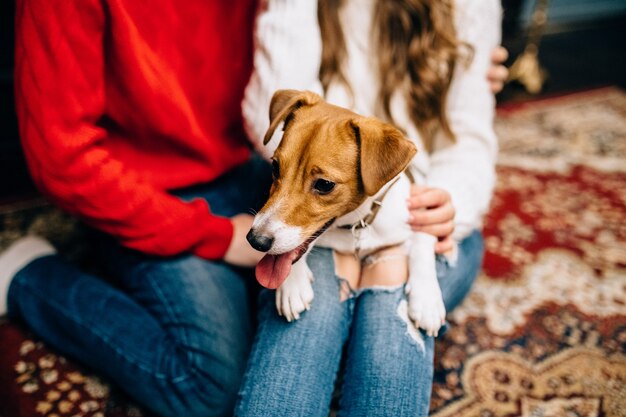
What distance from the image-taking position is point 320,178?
0.98m

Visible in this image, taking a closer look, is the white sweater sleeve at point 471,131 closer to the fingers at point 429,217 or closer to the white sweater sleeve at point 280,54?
the fingers at point 429,217

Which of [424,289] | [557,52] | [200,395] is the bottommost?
[557,52]

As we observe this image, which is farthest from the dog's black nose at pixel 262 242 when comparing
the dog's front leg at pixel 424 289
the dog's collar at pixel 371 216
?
the dog's front leg at pixel 424 289

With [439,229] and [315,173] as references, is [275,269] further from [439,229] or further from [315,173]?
[439,229]

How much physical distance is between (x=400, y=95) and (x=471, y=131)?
0.24 meters

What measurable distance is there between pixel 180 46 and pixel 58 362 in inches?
38.0

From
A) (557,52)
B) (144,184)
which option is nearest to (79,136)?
(144,184)

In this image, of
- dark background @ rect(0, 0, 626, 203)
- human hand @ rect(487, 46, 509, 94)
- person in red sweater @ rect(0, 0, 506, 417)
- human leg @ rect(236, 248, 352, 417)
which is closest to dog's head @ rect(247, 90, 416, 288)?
human leg @ rect(236, 248, 352, 417)

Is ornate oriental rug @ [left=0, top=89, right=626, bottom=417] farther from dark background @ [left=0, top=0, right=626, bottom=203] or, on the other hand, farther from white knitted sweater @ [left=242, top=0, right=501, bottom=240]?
white knitted sweater @ [left=242, top=0, right=501, bottom=240]

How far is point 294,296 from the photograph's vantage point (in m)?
1.04

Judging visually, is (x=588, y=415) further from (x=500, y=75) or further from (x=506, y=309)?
(x=500, y=75)

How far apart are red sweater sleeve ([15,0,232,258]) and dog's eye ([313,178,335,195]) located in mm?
348

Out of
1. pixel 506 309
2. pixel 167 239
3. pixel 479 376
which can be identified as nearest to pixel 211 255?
pixel 167 239

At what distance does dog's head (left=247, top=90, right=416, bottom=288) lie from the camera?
929mm
